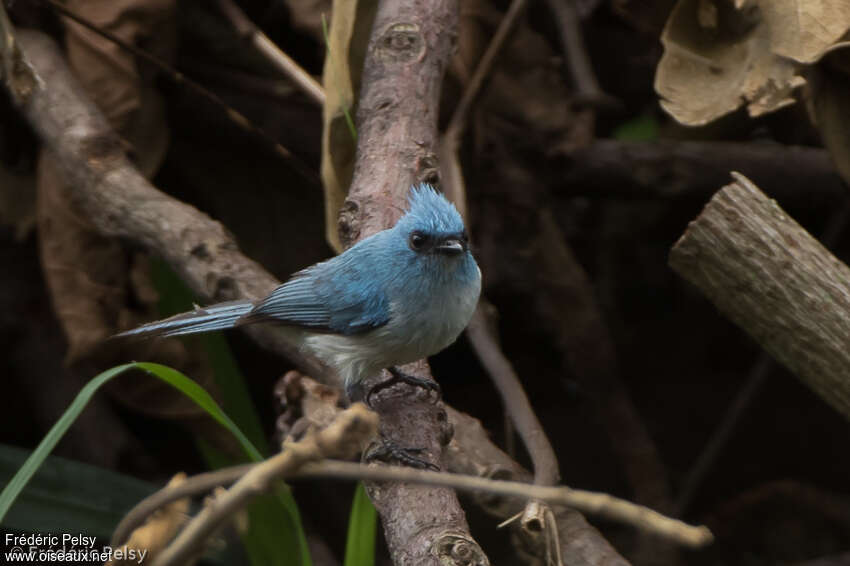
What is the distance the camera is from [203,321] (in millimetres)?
2854

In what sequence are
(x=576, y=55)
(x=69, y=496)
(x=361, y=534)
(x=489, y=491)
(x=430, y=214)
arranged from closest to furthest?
(x=489, y=491), (x=361, y=534), (x=430, y=214), (x=69, y=496), (x=576, y=55)

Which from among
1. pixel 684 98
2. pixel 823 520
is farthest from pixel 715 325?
pixel 684 98

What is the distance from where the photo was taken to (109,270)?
11.6 ft

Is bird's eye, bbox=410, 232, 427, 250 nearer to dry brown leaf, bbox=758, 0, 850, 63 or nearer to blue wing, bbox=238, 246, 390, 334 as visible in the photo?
blue wing, bbox=238, 246, 390, 334

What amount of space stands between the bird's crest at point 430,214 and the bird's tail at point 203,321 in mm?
573

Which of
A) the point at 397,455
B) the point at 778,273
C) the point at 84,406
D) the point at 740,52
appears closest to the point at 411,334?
the point at 397,455

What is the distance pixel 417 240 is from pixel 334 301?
1.18 feet

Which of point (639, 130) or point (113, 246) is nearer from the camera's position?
point (113, 246)

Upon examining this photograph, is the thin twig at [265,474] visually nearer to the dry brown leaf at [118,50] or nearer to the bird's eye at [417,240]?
the bird's eye at [417,240]

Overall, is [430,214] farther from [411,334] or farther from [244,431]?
[244,431]

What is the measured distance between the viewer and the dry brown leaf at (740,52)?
2.75 m

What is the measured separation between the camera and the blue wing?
271 cm

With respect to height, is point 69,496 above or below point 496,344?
below

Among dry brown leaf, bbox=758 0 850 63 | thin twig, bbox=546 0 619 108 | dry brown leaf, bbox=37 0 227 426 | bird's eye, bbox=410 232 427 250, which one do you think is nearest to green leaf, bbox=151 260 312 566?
dry brown leaf, bbox=37 0 227 426
